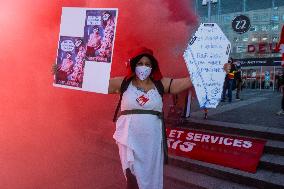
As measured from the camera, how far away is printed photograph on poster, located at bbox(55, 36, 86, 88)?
4.34 metres

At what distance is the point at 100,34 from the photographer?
4.29 m

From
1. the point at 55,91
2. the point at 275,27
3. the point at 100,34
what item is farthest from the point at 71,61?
the point at 275,27

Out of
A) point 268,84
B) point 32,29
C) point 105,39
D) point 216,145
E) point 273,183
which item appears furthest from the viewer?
point 268,84

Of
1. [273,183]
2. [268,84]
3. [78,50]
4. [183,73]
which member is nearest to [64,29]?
[78,50]

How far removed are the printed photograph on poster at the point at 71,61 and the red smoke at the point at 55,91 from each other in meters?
1.93

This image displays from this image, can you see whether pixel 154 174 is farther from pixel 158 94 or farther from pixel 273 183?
pixel 273 183

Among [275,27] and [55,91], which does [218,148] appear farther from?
[275,27]

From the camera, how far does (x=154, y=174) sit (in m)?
3.70

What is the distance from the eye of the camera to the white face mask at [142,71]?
3.67 m

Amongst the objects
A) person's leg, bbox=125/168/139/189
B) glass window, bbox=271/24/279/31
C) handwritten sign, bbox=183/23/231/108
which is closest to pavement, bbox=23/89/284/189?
person's leg, bbox=125/168/139/189

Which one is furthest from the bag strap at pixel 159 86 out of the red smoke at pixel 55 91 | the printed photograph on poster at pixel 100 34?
the red smoke at pixel 55 91

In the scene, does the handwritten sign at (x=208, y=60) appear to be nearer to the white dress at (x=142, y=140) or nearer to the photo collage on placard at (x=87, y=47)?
the white dress at (x=142, y=140)

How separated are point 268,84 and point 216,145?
74.1ft

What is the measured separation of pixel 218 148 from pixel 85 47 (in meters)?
2.80
